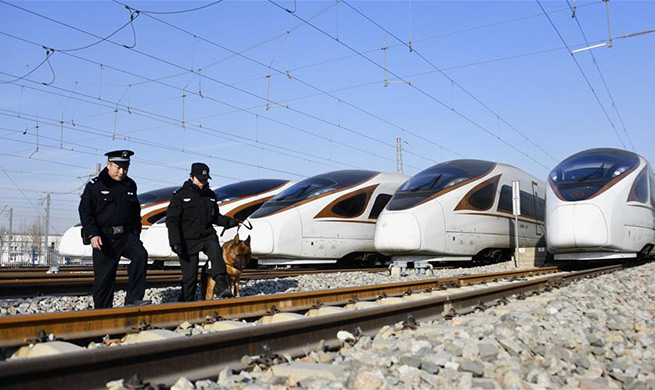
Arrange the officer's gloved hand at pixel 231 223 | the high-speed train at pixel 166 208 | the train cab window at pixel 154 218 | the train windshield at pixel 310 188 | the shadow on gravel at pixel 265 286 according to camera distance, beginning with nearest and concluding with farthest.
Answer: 1. the officer's gloved hand at pixel 231 223
2. the shadow on gravel at pixel 265 286
3. the train windshield at pixel 310 188
4. the high-speed train at pixel 166 208
5. the train cab window at pixel 154 218

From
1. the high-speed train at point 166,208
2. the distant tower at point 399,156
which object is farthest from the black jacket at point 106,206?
the distant tower at point 399,156

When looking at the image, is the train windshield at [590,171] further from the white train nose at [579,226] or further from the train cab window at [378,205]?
the train cab window at [378,205]

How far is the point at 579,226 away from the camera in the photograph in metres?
13.8

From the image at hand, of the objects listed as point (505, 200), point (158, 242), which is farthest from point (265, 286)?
point (505, 200)

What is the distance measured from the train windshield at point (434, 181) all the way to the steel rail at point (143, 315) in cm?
826

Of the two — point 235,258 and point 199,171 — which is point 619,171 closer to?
point 235,258

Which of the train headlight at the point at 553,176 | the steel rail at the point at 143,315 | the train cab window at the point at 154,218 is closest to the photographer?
the steel rail at the point at 143,315

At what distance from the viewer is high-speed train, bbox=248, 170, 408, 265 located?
14.8 metres

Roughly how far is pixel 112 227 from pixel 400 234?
976 cm

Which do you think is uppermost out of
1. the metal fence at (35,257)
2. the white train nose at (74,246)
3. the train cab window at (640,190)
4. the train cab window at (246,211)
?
the train cab window at (640,190)

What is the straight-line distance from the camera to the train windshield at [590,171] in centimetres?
1423

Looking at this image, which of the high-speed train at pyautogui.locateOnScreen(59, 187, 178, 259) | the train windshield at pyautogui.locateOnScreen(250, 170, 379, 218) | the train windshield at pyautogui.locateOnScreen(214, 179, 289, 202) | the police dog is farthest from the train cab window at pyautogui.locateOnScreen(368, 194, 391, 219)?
the police dog

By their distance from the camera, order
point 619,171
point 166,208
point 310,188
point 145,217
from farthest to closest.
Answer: point 145,217
point 166,208
point 310,188
point 619,171

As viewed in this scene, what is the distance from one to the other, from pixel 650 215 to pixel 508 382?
14.3 metres
